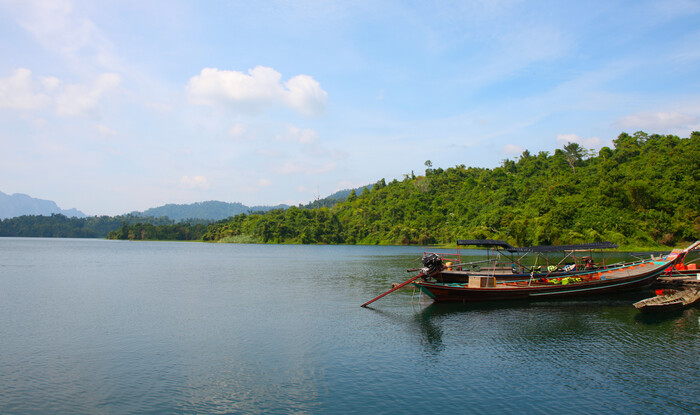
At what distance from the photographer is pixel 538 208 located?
102 m

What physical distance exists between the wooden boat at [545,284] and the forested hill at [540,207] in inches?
2346

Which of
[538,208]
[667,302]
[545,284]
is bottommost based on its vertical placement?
[667,302]

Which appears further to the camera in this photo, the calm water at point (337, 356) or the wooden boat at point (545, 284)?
the wooden boat at point (545, 284)

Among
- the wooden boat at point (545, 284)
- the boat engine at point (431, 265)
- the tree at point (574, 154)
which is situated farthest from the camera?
the tree at point (574, 154)

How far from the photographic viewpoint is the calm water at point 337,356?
45.6ft

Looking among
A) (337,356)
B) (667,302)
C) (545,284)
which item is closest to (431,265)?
(545,284)

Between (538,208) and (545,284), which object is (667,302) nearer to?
(545,284)

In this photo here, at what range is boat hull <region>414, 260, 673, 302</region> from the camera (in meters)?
30.5

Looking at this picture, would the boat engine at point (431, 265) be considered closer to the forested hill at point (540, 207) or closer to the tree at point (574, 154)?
the forested hill at point (540, 207)

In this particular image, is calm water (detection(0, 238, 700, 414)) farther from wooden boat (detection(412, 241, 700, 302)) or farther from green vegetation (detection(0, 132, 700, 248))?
green vegetation (detection(0, 132, 700, 248))

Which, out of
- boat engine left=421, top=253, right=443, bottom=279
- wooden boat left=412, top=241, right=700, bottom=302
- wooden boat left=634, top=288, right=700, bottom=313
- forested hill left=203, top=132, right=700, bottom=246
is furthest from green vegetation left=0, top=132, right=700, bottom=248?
boat engine left=421, top=253, right=443, bottom=279

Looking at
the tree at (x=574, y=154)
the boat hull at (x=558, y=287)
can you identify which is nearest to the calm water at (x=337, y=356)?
the boat hull at (x=558, y=287)

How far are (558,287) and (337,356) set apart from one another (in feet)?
67.9

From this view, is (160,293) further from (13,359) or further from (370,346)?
(370,346)
